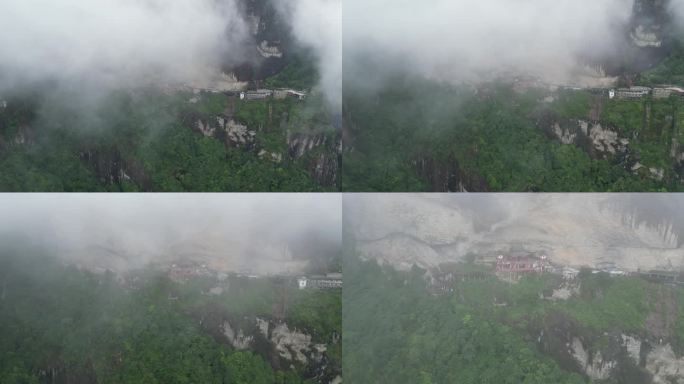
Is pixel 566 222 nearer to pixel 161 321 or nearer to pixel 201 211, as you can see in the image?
pixel 201 211

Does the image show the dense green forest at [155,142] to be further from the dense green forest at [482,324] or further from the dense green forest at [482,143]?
the dense green forest at [482,324]

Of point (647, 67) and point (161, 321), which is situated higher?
point (647, 67)

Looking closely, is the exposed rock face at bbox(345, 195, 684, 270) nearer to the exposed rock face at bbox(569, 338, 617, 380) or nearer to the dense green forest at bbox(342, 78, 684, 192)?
the dense green forest at bbox(342, 78, 684, 192)

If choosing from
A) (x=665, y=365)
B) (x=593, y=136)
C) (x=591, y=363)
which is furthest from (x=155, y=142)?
(x=665, y=365)

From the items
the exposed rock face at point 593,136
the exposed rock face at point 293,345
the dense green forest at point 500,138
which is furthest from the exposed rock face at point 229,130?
the exposed rock face at point 593,136

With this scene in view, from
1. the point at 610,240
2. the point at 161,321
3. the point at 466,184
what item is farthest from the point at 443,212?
the point at 161,321

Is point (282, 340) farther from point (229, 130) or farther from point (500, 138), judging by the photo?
point (500, 138)
